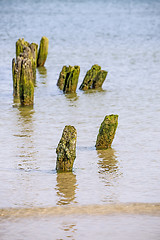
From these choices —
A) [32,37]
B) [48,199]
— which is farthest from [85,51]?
[48,199]

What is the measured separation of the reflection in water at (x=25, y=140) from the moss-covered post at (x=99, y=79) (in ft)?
12.3

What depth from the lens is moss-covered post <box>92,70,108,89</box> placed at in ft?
61.0

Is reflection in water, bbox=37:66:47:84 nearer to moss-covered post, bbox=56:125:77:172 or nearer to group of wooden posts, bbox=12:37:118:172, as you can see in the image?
group of wooden posts, bbox=12:37:118:172

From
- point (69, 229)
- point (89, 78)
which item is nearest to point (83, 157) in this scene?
point (69, 229)

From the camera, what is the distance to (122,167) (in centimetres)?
1022

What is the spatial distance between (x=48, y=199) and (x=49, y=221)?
888 mm

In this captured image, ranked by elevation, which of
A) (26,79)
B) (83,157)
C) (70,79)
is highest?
(26,79)

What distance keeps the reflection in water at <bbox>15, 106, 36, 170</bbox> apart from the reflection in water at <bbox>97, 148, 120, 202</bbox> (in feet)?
4.37

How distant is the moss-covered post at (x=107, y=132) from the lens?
10797 millimetres

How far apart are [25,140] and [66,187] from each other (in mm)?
3334

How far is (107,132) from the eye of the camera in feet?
36.3

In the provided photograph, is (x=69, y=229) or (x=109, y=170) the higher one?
(x=109, y=170)

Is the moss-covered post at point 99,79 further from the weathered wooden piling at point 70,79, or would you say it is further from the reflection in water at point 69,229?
the reflection in water at point 69,229

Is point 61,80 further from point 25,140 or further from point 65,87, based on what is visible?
point 25,140
